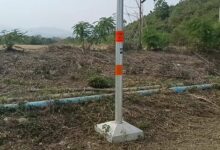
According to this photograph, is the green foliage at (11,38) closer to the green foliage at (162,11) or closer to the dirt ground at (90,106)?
the dirt ground at (90,106)

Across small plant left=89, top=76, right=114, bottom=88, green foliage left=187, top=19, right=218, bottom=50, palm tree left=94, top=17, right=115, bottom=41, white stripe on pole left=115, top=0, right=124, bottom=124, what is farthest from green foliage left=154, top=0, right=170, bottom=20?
white stripe on pole left=115, top=0, right=124, bottom=124

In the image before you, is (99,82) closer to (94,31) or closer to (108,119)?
(108,119)

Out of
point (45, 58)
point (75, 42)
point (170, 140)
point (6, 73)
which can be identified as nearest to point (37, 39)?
point (75, 42)

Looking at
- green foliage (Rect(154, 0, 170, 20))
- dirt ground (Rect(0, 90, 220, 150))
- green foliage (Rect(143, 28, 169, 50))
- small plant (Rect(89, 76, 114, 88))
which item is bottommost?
dirt ground (Rect(0, 90, 220, 150))

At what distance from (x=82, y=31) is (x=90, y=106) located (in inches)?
201

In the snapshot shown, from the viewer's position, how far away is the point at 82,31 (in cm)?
1072

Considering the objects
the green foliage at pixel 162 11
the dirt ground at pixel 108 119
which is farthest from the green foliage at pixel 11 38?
the green foliage at pixel 162 11

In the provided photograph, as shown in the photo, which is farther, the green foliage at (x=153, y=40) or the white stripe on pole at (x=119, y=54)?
the green foliage at (x=153, y=40)

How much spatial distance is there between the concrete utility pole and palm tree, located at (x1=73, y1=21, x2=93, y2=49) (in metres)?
5.89

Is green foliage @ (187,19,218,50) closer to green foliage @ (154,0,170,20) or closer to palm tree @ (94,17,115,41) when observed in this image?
palm tree @ (94,17,115,41)

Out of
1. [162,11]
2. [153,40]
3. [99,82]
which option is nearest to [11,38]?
[99,82]

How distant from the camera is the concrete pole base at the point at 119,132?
4.88 meters

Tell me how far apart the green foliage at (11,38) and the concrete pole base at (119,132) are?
531 centimetres

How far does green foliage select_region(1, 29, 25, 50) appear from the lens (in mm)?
9656
